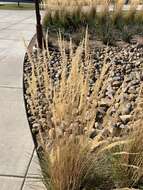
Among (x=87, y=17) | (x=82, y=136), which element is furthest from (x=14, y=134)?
(x=87, y=17)

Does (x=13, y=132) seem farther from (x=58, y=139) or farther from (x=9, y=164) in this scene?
(x=58, y=139)

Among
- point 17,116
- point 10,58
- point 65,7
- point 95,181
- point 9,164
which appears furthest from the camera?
point 65,7

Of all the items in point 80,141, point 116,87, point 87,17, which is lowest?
point 116,87

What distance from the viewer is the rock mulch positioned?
4418 millimetres

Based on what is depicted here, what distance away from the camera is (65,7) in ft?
35.8

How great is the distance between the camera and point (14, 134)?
4.80 meters

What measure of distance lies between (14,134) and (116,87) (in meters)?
2.12

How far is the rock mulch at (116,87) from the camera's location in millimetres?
4418

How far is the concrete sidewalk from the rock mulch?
14 cm

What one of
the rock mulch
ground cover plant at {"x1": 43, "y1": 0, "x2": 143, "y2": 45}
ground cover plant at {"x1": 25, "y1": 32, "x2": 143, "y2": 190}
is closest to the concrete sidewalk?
the rock mulch

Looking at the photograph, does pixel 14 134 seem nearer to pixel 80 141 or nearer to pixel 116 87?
pixel 80 141

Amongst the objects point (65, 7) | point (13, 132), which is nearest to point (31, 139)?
point (13, 132)

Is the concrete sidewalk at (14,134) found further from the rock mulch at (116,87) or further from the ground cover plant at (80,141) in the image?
the ground cover plant at (80,141)

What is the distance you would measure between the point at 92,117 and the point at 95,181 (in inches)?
26.5
